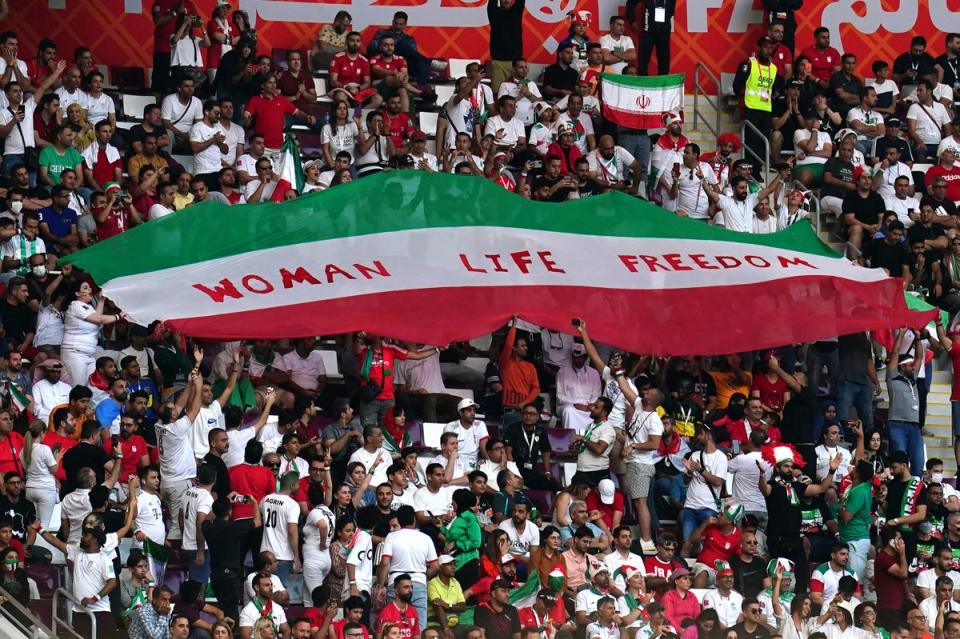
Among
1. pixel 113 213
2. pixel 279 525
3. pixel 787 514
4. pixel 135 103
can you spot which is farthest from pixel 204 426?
pixel 135 103

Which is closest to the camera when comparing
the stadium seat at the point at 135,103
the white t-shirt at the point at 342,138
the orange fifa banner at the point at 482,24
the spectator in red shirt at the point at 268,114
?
the white t-shirt at the point at 342,138

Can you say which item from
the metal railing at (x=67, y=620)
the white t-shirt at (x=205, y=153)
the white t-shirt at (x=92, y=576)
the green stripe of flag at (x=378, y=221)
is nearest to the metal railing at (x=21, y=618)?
the metal railing at (x=67, y=620)

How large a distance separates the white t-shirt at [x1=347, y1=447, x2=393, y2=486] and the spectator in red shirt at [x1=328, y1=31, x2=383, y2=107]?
20.9ft

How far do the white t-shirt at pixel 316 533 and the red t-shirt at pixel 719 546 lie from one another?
3.59 metres

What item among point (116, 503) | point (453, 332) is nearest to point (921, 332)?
point (453, 332)

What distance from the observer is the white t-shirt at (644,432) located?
827 inches

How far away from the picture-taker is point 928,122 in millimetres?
27266

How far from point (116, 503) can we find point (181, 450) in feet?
2.71

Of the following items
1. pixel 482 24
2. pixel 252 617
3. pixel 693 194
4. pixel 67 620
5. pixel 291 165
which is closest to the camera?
pixel 67 620

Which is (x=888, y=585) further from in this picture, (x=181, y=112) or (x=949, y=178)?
(x=181, y=112)

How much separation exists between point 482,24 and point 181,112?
18.0ft

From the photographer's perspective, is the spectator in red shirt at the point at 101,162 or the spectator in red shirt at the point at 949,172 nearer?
the spectator in red shirt at the point at 101,162

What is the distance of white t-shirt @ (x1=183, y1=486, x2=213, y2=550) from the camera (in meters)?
18.9

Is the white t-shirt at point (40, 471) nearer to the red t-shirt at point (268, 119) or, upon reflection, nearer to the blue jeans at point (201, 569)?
the blue jeans at point (201, 569)
